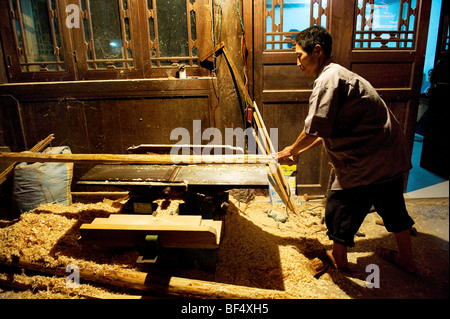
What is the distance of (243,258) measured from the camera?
3.19m

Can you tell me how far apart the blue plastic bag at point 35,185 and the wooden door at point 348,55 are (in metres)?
3.37

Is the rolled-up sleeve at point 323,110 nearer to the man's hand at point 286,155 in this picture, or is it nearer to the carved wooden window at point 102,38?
the man's hand at point 286,155

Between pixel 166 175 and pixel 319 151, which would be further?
pixel 319 151

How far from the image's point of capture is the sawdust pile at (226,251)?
279cm

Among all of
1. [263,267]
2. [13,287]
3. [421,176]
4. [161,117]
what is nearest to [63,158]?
[13,287]

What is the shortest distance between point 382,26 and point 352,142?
117 inches

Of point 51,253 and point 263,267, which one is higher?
point 51,253

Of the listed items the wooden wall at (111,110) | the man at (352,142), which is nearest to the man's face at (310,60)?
the man at (352,142)

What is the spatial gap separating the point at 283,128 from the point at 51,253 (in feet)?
11.9

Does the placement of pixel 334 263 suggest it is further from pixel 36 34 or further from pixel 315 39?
pixel 36 34

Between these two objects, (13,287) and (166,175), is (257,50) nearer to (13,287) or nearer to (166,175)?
(166,175)

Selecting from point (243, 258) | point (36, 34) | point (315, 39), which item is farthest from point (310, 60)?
point (36, 34)
